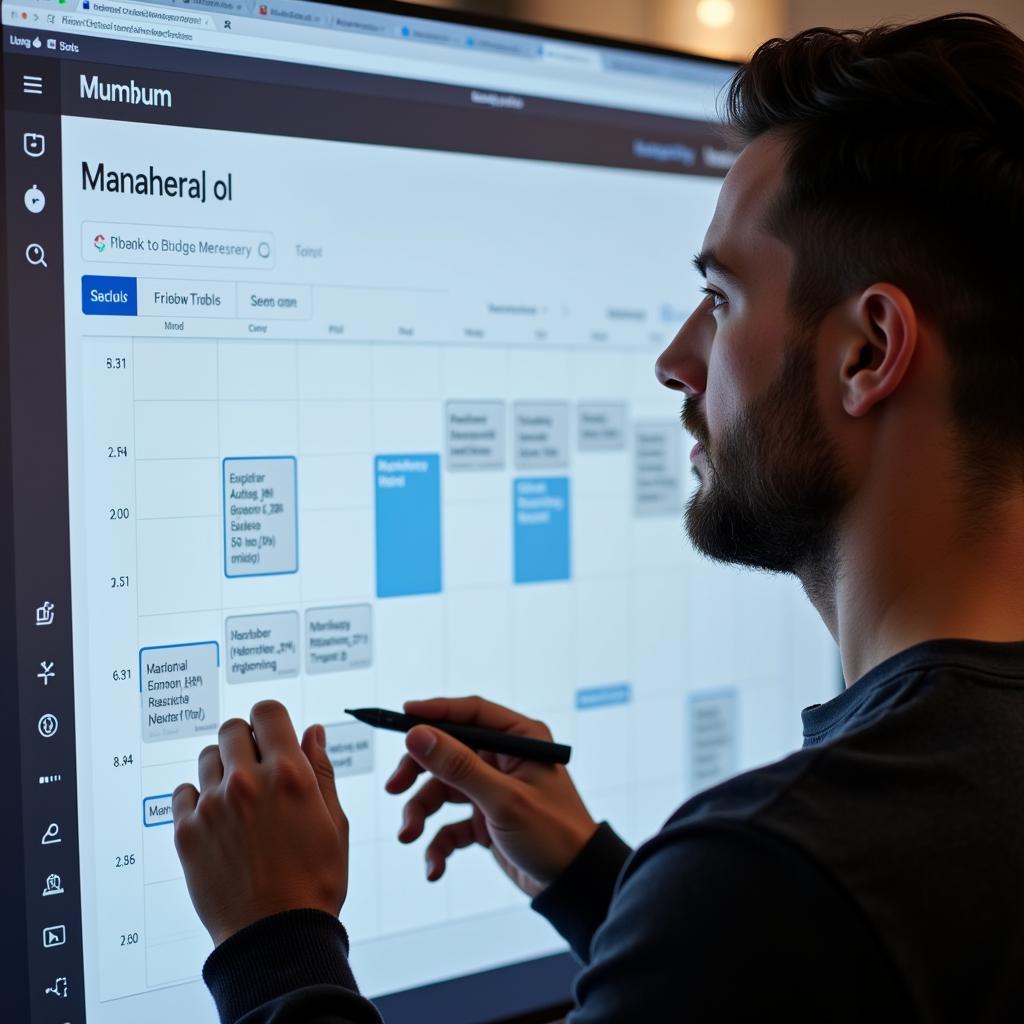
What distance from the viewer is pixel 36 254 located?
34.9 inches

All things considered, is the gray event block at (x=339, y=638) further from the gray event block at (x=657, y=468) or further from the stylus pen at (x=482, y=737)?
the gray event block at (x=657, y=468)

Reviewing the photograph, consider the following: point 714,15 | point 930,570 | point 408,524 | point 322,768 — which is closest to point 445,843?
point 322,768

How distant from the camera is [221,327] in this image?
3.24 ft

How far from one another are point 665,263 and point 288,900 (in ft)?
2.78

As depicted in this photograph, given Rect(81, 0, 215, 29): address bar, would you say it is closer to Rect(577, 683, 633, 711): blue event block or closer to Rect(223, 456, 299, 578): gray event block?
Rect(223, 456, 299, 578): gray event block

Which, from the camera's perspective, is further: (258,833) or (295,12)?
(295,12)

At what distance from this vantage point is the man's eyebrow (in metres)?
0.98

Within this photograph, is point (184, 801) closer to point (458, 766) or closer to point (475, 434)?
point (458, 766)

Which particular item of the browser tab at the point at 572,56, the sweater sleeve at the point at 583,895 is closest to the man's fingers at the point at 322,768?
the sweater sleeve at the point at 583,895

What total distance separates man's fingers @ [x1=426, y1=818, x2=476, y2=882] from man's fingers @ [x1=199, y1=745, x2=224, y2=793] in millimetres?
268

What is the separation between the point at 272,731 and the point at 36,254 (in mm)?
426

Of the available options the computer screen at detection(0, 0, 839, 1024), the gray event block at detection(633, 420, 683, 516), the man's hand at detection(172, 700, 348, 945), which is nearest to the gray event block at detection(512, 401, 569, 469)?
the computer screen at detection(0, 0, 839, 1024)

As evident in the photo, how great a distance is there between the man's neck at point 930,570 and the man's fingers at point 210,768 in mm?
523

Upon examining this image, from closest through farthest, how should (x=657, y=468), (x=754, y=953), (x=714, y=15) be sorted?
(x=754, y=953) → (x=657, y=468) → (x=714, y=15)
